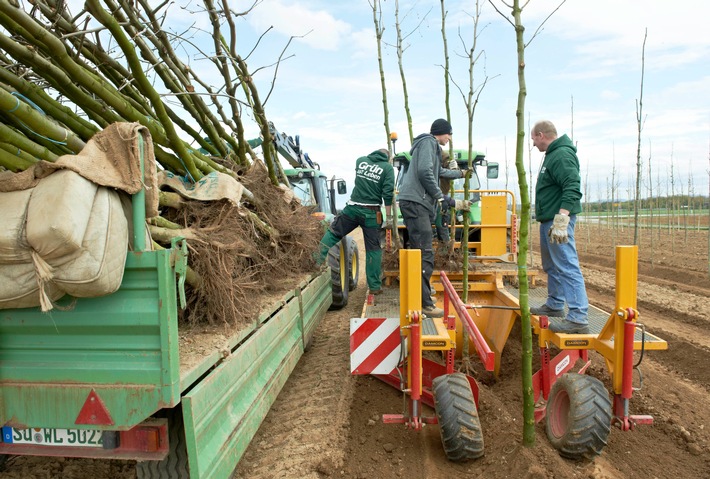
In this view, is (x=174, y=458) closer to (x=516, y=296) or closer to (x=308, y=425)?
(x=308, y=425)

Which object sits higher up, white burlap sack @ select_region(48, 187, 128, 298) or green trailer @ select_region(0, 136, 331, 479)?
white burlap sack @ select_region(48, 187, 128, 298)

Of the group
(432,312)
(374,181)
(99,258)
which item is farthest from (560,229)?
(99,258)

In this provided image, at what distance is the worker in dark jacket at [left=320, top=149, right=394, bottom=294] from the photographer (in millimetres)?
5594

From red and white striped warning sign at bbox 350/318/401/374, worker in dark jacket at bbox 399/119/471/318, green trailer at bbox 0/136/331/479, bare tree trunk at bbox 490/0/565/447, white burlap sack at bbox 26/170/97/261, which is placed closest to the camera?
white burlap sack at bbox 26/170/97/261

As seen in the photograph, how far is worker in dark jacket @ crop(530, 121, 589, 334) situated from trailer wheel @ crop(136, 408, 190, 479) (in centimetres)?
262

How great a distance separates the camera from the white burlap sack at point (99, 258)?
6.33 ft

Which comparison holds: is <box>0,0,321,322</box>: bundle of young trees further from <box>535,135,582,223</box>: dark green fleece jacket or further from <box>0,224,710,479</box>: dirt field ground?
<box>535,135,582,223</box>: dark green fleece jacket

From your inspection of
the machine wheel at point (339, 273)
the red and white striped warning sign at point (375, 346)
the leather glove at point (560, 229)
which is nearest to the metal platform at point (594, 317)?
the leather glove at point (560, 229)

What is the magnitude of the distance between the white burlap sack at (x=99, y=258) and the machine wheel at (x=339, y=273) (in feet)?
14.8

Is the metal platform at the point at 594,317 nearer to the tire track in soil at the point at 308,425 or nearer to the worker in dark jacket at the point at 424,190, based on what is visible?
the worker in dark jacket at the point at 424,190

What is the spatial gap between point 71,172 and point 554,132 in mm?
3428

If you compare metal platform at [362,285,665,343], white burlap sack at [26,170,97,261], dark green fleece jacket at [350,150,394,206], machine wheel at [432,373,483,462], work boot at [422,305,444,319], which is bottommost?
machine wheel at [432,373,483,462]

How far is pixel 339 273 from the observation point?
694cm

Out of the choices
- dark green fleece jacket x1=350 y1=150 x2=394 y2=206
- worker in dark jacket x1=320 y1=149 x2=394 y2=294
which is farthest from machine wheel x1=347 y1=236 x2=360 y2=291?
dark green fleece jacket x1=350 y1=150 x2=394 y2=206
